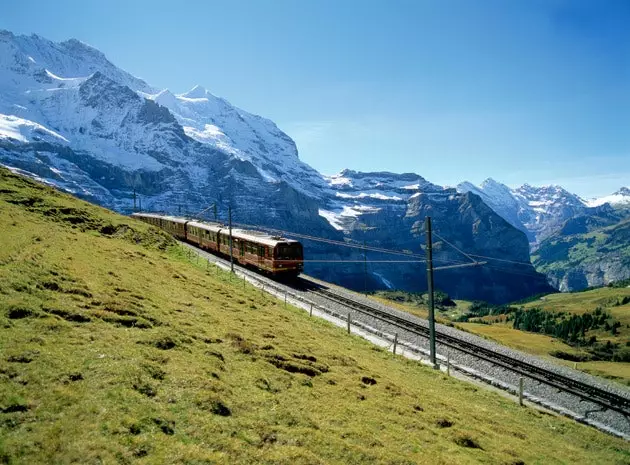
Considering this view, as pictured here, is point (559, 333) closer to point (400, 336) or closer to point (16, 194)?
point (400, 336)

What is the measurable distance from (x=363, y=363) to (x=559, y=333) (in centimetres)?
16974

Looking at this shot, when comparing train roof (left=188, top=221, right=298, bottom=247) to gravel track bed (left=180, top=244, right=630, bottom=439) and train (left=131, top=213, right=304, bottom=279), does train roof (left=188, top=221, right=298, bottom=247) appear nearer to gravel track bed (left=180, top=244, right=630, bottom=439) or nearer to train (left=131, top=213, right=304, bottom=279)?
train (left=131, top=213, right=304, bottom=279)

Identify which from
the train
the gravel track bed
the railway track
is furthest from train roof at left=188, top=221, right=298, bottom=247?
the railway track

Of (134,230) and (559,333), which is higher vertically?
(134,230)

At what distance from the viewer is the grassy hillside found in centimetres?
1008

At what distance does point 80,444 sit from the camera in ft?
30.0

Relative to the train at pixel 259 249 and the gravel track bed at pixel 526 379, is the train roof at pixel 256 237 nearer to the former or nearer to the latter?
the train at pixel 259 249

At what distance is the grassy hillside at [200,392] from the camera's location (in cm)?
1008

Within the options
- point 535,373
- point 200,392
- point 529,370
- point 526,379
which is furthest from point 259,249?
point 200,392

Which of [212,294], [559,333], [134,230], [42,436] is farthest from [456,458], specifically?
[559,333]

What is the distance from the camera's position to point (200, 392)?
12.7 meters

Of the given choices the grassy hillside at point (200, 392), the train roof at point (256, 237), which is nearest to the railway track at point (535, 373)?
the grassy hillside at point (200, 392)

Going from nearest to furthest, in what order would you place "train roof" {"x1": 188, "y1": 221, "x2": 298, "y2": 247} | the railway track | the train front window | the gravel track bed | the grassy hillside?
1. the grassy hillside
2. the gravel track bed
3. the railway track
4. the train front window
5. "train roof" {"x1": 188, "y1": 221, "x2": 298, "y2": 247}

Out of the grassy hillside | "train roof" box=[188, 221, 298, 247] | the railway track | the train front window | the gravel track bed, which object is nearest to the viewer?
the grassy hillside
